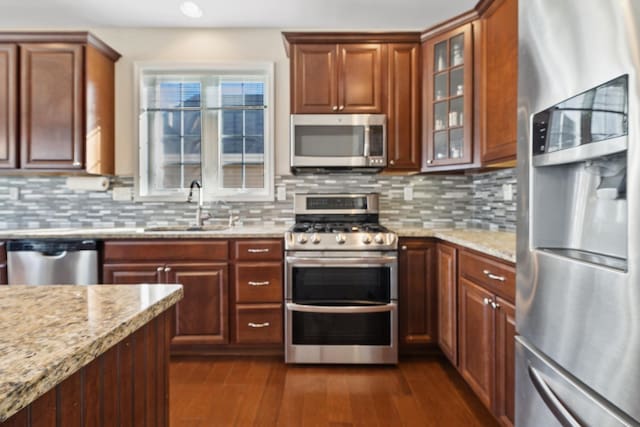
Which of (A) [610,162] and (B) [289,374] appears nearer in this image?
(A) [610,162]

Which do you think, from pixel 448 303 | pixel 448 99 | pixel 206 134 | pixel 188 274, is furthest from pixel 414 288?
pixel 206 134

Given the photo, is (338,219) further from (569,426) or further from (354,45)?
(569,426)

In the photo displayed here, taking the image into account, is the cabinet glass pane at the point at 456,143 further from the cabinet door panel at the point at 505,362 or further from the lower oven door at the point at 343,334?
the cabinet door panel at the point at 505,362

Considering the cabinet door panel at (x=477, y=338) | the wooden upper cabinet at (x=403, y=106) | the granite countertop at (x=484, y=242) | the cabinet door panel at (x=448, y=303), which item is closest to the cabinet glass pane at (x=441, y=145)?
the wooden upper cabinet at (x=403, y=106)

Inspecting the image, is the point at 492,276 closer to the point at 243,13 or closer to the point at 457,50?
the point at 457,50

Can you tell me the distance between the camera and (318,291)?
2.58 m

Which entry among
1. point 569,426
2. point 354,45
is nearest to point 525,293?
point 569,426

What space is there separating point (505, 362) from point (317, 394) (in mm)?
1032

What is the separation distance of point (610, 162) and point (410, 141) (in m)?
2.06

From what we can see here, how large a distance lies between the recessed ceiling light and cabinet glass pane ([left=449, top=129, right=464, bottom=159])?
206cm

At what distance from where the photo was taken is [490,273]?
5.97 ft

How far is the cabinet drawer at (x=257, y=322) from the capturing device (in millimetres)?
2662

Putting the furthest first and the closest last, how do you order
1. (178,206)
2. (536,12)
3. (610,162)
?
(178,206), (536,12), (610,162)

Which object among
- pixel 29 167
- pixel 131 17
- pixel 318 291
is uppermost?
pixel 131 17
